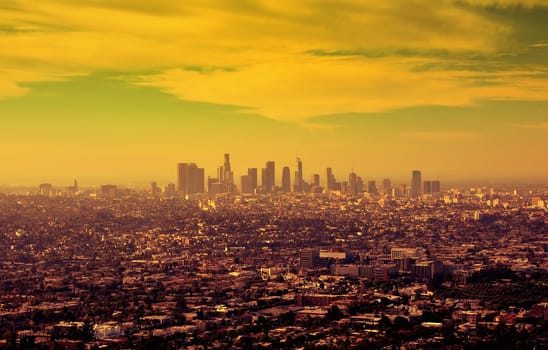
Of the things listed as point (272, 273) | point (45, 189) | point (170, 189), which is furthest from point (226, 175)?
point (272, 273)

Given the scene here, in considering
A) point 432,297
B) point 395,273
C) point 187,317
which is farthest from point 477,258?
point 187,317

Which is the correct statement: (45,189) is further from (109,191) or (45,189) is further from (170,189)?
(170,189)

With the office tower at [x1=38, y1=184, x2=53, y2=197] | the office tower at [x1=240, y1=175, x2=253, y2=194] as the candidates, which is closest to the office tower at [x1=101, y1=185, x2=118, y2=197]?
the office tower at [x1=38, y1=184, x2=53, y2=197]

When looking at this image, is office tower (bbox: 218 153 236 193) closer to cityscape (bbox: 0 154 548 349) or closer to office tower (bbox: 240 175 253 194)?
office tower (bbox: 240 175 253 194)

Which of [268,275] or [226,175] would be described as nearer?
[268,275]

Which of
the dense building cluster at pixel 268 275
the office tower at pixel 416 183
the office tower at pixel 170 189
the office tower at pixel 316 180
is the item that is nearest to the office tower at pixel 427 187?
the office tower at pixel 416 183
